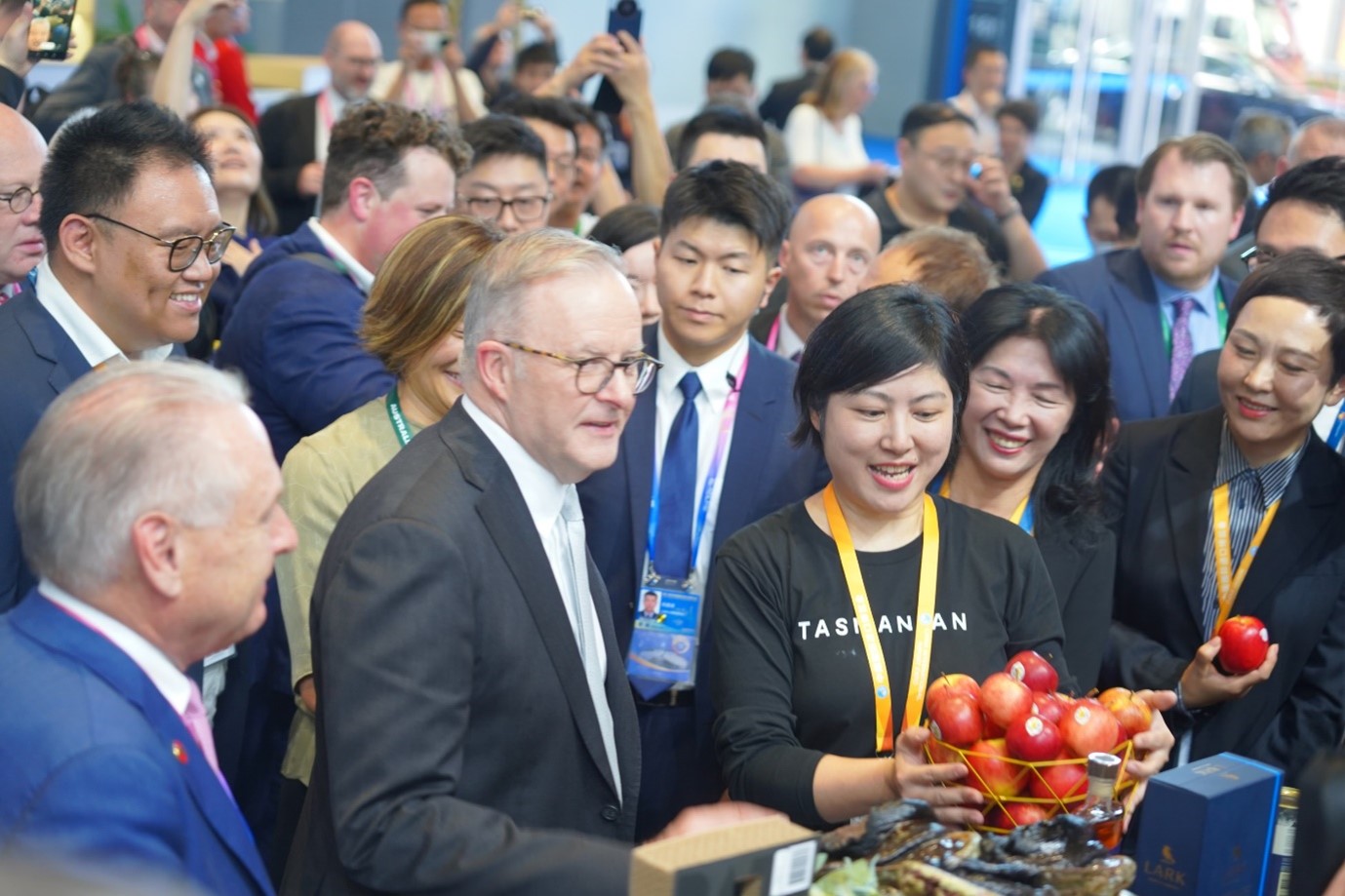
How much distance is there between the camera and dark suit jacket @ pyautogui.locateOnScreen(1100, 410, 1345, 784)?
292 centimetres

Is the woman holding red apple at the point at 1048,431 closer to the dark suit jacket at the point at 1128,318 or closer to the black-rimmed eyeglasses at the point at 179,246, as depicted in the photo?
the dark suit jacket at the point at 1128,318

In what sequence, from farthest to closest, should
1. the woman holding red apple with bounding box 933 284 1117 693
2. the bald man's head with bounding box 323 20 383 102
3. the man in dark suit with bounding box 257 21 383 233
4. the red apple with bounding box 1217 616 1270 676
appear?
the bald man's head with bounding box 323 20 383 102 → the man in dark suit with bounding box 257 21 383 233 → the woman holding red apple with bounding box 933 284 1117 693 → the red apple with bounding box 1217 616 1270 676

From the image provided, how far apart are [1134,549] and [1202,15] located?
12134 millimetres

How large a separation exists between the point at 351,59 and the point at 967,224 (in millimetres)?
3071

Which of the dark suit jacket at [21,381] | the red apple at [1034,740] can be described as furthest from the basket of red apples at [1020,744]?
the dark suit jacket at [21,381]

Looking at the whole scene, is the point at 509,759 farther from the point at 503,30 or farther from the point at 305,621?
the point at 503,30

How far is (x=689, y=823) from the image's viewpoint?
184 centimetres

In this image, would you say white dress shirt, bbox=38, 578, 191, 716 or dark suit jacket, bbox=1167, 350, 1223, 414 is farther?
dark suit jacket, bbox=1167, 350, 1223, 414

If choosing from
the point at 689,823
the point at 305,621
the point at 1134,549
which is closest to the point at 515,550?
→ the point at 689,823

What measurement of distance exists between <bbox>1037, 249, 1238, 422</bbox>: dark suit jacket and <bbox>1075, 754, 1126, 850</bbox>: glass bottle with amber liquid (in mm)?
2253

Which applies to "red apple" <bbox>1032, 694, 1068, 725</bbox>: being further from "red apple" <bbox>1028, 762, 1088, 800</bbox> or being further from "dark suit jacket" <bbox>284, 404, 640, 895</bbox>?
"dark suit jacket" <bbox>284, 404, 640, 895</bbox>

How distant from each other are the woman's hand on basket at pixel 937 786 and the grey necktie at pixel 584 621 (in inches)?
16.7

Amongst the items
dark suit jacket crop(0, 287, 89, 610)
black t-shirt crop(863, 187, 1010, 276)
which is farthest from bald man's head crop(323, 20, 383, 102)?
dark suit jacket crop(0, 287, 89, 610)

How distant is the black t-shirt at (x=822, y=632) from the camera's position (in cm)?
238
